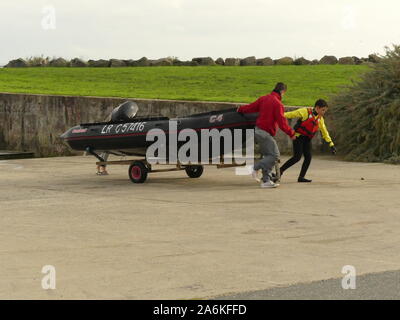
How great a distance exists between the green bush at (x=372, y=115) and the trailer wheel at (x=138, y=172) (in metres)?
5.43

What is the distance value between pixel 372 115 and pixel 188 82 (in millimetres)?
14428

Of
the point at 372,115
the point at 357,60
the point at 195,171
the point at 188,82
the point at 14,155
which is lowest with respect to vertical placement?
the point at 14,155

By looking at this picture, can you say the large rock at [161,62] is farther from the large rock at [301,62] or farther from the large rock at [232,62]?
the large rock at [301,62]

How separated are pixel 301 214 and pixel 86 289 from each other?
5025 millimetres

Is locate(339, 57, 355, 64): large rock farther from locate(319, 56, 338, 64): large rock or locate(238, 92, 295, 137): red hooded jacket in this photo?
locate(238, 92, 295, 137): red hooded jacket

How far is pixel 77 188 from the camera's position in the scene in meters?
16.4

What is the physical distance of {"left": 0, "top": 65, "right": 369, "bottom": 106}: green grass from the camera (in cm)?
2834

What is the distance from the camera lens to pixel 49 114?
3014 centimetres

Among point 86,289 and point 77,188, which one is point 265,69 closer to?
point 77,188

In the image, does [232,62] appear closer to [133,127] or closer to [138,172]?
[133,127]

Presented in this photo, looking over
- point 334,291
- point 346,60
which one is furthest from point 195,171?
point 346,60

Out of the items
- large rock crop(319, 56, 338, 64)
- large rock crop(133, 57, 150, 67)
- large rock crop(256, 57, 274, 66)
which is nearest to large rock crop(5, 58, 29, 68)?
large rock crop(133, 57, 150, 67)

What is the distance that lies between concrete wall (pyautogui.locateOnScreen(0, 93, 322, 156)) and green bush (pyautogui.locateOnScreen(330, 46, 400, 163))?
4.95m
